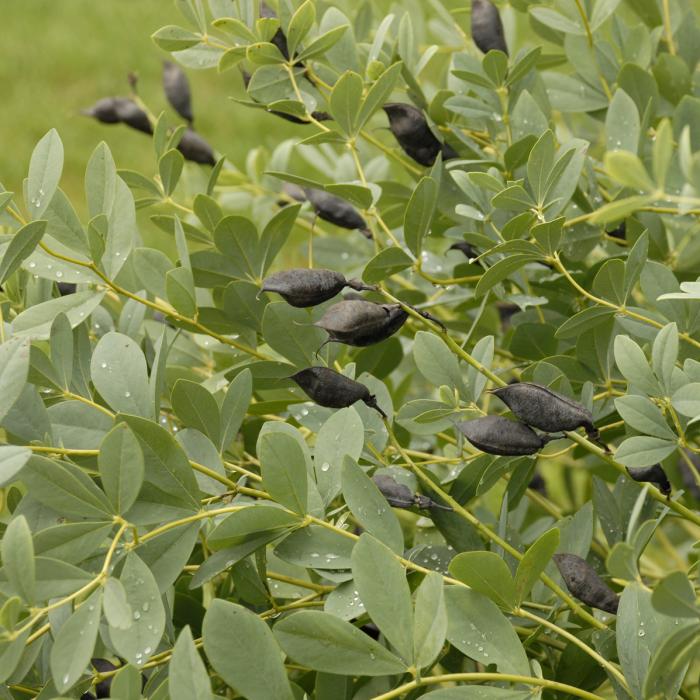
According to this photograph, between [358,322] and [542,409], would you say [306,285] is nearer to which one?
[358,322]

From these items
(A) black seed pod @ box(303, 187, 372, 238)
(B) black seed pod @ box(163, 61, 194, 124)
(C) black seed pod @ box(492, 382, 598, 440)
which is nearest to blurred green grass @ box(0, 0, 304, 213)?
(B) black seed pod @ box(163, 61, 194, 124)

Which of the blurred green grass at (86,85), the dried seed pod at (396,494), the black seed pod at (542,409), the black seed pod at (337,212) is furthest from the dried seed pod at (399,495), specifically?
the blurred green grass at (86,85)

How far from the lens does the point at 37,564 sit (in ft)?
2.12

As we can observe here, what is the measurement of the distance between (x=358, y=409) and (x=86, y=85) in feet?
12.4

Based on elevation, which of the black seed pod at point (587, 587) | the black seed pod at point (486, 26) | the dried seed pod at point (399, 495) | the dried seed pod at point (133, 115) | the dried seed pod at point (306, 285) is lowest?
the black seed pod at point (587, 587)

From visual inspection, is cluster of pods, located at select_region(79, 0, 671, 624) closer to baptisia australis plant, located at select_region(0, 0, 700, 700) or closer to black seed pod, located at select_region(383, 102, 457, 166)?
baptisia australis plant, located at select_region(0, 0, 700, 700)

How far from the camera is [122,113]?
1393 mm

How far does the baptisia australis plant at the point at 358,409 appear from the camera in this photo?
26.2 inches

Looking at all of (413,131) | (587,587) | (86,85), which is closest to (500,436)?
(587,587)

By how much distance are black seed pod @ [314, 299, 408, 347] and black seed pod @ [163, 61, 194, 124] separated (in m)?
0.77

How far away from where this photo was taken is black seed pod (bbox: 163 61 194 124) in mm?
1452

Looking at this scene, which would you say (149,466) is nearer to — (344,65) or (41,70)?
(344,65)

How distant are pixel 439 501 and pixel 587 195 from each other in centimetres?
43

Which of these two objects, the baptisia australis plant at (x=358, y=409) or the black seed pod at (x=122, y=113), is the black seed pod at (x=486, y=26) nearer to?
the baptisia australis plant at (x=358, y=409)
